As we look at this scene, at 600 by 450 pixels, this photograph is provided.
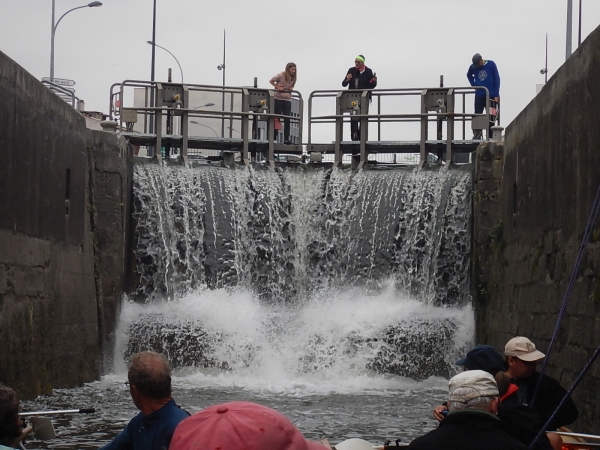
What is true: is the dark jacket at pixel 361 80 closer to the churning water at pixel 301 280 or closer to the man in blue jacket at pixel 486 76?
the man in blue jacket at pixel 486 76

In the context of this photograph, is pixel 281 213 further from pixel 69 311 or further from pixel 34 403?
pixel 34 403

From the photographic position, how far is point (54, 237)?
481 inches

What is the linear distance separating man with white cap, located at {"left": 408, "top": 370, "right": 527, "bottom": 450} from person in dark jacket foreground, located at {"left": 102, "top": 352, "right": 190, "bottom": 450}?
88cm

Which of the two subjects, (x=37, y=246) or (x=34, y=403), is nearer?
(x=34, y=403)

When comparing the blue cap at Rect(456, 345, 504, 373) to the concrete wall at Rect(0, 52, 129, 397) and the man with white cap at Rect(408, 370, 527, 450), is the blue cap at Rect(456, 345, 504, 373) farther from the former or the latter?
the concrete wall at Rect(0, 52, 129, 397)

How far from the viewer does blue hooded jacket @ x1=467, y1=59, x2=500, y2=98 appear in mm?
18094

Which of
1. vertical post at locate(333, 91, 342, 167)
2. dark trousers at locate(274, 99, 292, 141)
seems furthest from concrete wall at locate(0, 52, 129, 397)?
dark trousers at locate(274, 99, 292, 141)

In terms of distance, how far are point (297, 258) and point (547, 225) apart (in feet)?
20.9

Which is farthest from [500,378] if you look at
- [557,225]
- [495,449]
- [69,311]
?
[69,311]

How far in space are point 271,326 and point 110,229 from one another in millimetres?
2519

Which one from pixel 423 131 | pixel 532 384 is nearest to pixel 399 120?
pixel 423 131

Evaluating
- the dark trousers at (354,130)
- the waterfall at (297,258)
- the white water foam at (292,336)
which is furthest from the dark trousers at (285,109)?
the white water foam at (292,336)

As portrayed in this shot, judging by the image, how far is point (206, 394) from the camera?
11.7 m

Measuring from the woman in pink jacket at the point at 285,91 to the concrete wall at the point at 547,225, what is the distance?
4332 mm
